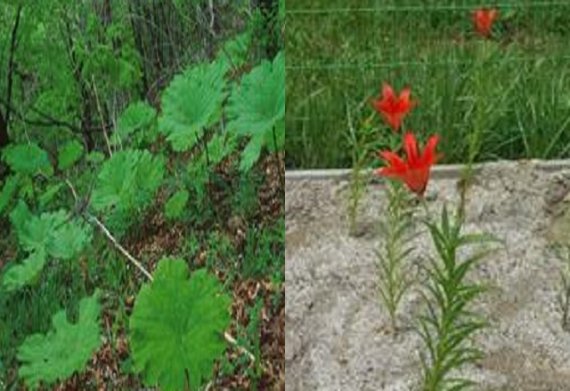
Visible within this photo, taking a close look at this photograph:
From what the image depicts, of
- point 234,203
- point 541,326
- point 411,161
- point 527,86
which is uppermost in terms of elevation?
point 234,203

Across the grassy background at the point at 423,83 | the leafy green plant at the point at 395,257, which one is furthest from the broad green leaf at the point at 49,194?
the grassy background at the point at 423,83

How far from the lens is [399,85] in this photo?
289 cm

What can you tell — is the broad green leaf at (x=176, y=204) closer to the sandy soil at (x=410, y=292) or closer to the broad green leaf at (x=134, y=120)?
the broad green leaf at (x=134, y=120)

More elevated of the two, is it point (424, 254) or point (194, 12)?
point (194, 12)

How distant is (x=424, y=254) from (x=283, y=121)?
1.24m

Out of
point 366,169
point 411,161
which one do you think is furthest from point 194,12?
point 366,169

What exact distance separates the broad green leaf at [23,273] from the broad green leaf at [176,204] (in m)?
0.13

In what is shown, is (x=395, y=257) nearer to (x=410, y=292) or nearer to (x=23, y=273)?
(x=410, y=292)

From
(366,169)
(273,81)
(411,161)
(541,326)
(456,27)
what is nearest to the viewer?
(273,81)

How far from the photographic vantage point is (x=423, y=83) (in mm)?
2889

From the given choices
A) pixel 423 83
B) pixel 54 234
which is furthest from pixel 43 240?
pixel 423 83

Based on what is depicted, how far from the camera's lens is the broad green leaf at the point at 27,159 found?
4.58ft

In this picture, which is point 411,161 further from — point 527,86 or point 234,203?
point 527,86

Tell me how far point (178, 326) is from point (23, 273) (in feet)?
0.54
